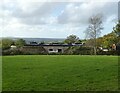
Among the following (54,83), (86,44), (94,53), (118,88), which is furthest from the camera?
(86,44)

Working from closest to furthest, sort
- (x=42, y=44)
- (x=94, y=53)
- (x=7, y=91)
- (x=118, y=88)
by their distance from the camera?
1. (x=7, y=91)
2. (x=118, y=88)
3. (x=94, y=53)
4. (x=42, y=44)

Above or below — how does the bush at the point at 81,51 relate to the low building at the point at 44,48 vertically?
below

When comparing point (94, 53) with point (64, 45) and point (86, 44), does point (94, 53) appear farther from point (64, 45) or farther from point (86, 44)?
point (64, 45)

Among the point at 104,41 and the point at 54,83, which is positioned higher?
the point at 104,41

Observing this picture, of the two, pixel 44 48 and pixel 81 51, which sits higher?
pixel 44 48

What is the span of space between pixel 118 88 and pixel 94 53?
38.7 meters

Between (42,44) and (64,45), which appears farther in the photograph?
(64,45)

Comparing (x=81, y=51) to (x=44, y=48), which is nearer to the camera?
(x=81, y=51)

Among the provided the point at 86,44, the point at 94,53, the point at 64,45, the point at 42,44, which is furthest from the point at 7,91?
the point at 64,45

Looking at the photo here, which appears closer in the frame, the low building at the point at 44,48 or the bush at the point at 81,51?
the bush at the point at 81,51

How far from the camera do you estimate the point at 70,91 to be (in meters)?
7.67

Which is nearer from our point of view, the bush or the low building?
the bush

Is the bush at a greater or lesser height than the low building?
lesser

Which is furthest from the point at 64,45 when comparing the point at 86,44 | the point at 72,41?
the point at 86,44
